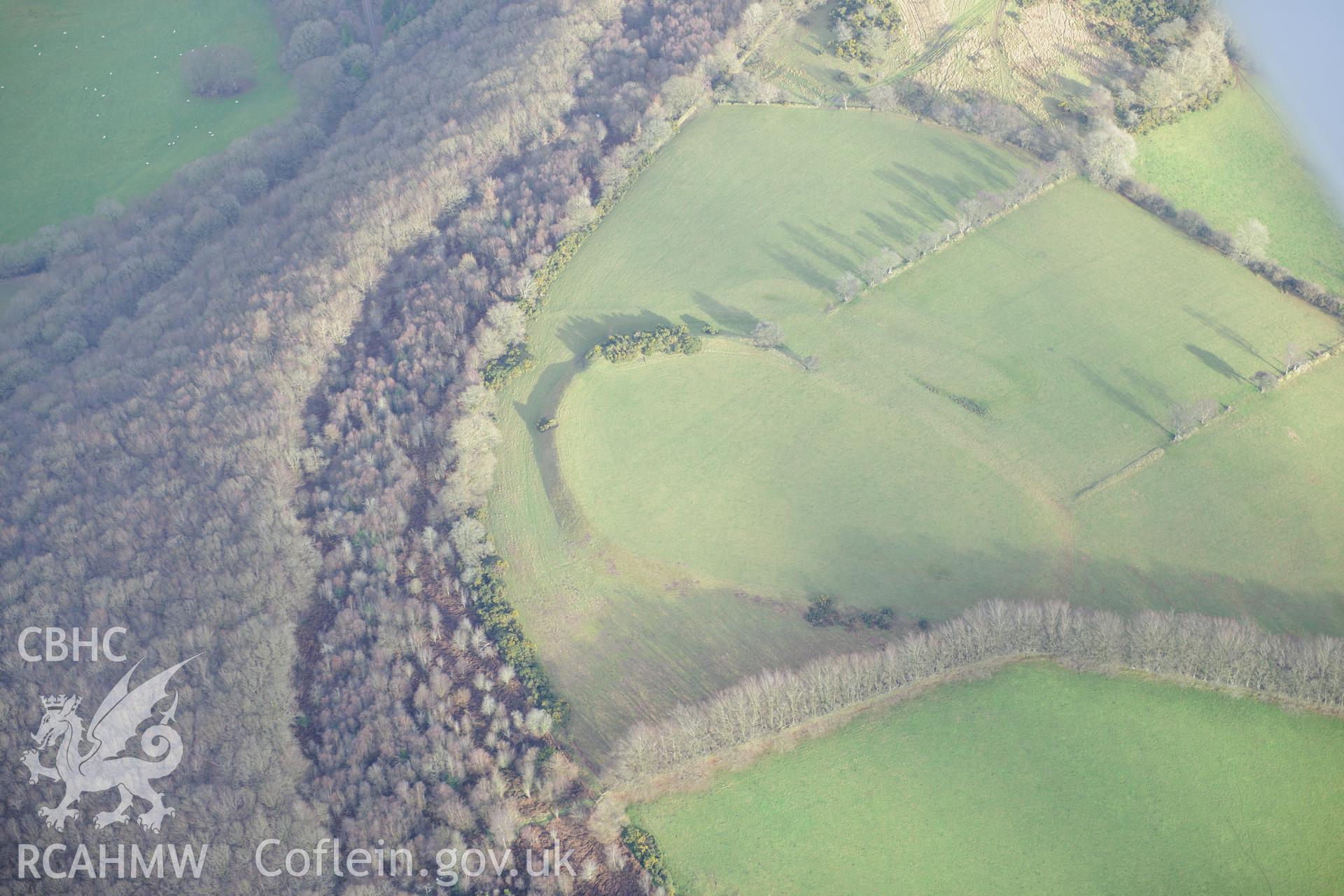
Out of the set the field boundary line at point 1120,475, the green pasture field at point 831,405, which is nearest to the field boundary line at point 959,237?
the green pasture field at point 831,405

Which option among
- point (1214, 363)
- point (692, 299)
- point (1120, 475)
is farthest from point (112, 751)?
point (1214, 363)

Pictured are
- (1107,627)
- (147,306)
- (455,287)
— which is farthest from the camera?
(147,306)

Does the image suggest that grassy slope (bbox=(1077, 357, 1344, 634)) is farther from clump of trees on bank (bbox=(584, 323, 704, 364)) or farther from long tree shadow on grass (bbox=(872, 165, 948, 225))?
clump of trees on bank (bbox=(584, 323, 704, 364))

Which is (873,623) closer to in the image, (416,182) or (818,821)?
(818,821)

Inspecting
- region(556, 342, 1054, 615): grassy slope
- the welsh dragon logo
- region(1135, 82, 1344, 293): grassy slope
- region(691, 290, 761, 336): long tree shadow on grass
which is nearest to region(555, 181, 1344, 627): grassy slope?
region(556, 342, 1054, 615): grassy slope

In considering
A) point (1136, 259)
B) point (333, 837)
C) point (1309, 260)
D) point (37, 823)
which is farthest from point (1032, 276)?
point (37, 823)

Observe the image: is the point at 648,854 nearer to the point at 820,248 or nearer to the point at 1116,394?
the point at 1116,394

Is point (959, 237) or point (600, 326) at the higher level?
point (959, 237)
